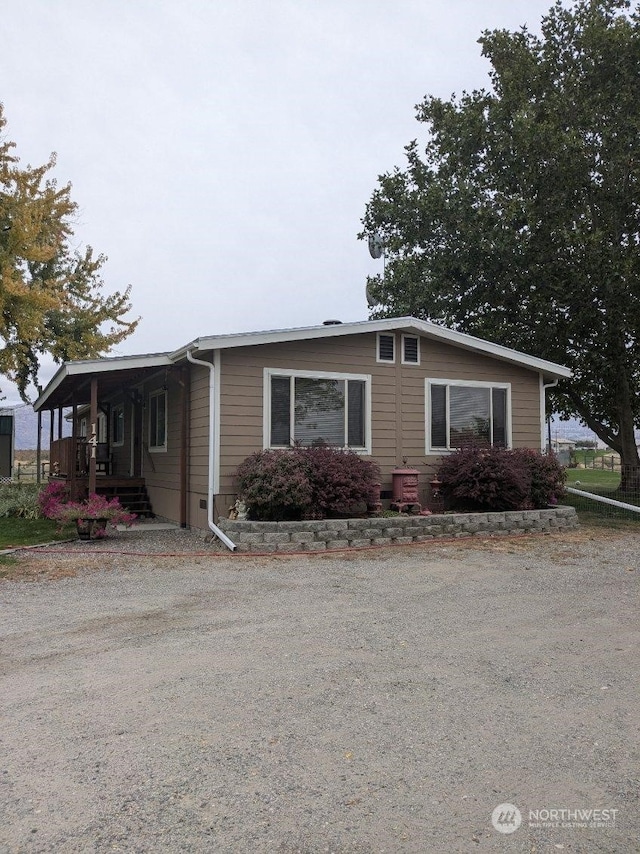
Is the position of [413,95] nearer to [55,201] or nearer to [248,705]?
[55,201]

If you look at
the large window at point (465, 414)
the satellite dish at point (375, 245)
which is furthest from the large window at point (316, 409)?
the satellite dish at point (375, 245)

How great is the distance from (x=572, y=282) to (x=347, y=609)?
41.1ft

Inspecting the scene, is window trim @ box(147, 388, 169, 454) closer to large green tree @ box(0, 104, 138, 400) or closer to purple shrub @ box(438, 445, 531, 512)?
large green tree @ box(0, 104, 138, 400)

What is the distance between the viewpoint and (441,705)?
3.53m

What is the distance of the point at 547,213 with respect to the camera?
16.7 meters

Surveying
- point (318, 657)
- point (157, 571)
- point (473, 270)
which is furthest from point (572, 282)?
point (318, 657)

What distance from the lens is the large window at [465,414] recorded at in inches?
467

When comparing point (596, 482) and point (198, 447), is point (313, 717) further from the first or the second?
point (596, 482)

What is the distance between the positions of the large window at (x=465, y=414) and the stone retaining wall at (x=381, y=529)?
160 cm

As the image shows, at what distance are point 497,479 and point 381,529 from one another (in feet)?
8.08

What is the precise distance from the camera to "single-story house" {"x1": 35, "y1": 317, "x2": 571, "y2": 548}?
32.9 feet

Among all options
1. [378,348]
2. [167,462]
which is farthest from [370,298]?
[167,462]

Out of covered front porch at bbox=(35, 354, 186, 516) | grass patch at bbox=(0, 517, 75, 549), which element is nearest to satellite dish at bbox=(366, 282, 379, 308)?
covered front porch at bbox=(35, 354, 186, 516)

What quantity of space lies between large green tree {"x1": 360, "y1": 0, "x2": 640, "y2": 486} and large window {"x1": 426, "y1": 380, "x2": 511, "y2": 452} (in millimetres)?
4925
